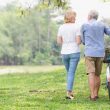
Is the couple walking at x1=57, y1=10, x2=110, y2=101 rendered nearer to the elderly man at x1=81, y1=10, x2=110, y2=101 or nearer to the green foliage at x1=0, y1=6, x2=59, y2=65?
the elderly man at x1=81, y1=10, x2=110, y2=101

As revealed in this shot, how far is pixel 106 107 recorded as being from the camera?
995 cm

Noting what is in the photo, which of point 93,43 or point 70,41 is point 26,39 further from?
point 93,43

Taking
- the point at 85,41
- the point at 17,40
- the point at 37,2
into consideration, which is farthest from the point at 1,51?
the point at 85,41

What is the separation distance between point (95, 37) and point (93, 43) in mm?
145

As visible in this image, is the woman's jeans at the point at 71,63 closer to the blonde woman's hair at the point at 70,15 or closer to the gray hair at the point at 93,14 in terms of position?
the blonde woman's hair at the point at 70,15

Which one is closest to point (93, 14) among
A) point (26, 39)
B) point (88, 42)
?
point (88, 42)

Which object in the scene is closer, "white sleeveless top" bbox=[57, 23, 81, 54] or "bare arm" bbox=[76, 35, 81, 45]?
"bare arm" bbox=[76, 35, 81, 45]

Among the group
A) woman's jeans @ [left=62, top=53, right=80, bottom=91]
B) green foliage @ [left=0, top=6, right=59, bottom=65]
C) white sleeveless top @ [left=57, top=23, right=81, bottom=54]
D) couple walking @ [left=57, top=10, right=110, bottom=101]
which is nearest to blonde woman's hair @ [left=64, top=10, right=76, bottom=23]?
couple walking @ [left=57, top=10, right=110, bottom=101]

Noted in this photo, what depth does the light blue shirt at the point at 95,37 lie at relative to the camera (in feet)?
36.5

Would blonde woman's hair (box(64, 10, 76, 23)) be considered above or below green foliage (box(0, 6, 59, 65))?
above

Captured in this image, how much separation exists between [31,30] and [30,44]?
14.0 feet

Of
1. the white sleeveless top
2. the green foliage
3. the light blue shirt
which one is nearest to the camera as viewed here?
the light blue shirt

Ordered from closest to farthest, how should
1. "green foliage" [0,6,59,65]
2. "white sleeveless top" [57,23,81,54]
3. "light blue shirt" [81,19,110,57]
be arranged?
"light blue shirt" [81,19,110,57]
"white sleeveless top" [57,23,81,54]
"green foliage" [0,6,59,65]

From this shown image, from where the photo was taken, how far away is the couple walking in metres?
11.1
